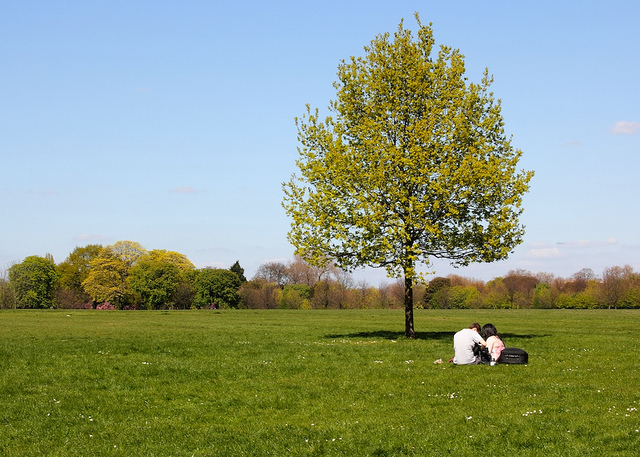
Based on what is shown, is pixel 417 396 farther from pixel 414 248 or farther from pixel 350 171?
pixel 350 171

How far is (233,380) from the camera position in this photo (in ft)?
69.0

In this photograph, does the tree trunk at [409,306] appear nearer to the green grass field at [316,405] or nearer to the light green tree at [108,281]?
the green grass field at [316,405]

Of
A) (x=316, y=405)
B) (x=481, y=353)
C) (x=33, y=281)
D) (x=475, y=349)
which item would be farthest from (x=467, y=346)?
(x=33, y=281)

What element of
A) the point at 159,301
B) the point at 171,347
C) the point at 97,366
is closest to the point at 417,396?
the point at 97,366

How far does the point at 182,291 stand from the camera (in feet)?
472

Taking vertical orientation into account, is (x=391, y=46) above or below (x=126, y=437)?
above

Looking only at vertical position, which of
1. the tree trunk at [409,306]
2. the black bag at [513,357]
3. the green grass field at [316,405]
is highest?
the tree trunk at [409,306]

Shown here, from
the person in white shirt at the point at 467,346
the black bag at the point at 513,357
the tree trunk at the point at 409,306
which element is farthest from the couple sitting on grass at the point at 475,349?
the tree trunk at the point at 409,306

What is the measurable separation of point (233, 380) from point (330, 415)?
20.5 feet

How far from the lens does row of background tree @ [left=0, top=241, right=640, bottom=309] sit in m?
139

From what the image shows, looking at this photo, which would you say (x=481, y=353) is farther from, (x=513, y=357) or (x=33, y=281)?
(x=33, y=281)

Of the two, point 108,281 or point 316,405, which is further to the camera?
point 108,281

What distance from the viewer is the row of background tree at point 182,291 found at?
455ft

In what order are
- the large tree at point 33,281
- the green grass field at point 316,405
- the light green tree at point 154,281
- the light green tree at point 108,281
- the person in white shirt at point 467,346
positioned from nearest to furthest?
1. the green grass field at point 316,405
2. the person in white shirt at point 467,346
3. the light green tree at point 154,281
4. the light green tree at point 108,281
5. the large tree at point 33,281
